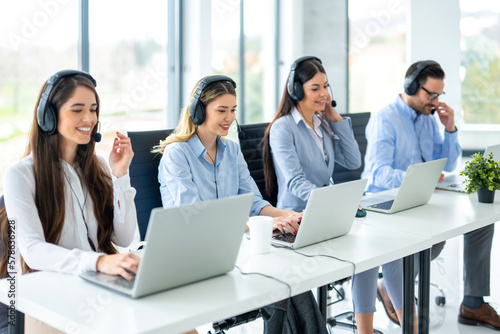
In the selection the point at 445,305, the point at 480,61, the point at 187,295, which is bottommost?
the point at 445,305

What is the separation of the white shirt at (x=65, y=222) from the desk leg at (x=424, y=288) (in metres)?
0.99

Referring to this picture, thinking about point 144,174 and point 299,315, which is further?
point 144,174

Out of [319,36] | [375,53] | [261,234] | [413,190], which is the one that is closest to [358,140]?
[413,190]

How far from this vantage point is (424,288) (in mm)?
2062

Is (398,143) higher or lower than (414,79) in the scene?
lower

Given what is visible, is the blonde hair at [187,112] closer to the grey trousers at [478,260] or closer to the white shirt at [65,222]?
the white shirt at [65,222]

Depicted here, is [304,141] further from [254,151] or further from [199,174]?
[199,174]

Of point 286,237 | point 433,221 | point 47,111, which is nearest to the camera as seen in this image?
point 47,111

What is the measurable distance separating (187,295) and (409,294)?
90 cm

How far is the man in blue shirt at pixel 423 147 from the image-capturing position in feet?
9.44

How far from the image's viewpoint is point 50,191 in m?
1.75

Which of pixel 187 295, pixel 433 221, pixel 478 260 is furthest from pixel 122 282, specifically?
pixel 478 260

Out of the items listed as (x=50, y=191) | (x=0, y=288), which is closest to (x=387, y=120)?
(x=50, y=191)

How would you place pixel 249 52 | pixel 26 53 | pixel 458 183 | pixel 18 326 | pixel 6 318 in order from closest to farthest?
pixel 18 326
pixel 6 318
pixel 458 183
pixel 26 53
pixel 249 52
